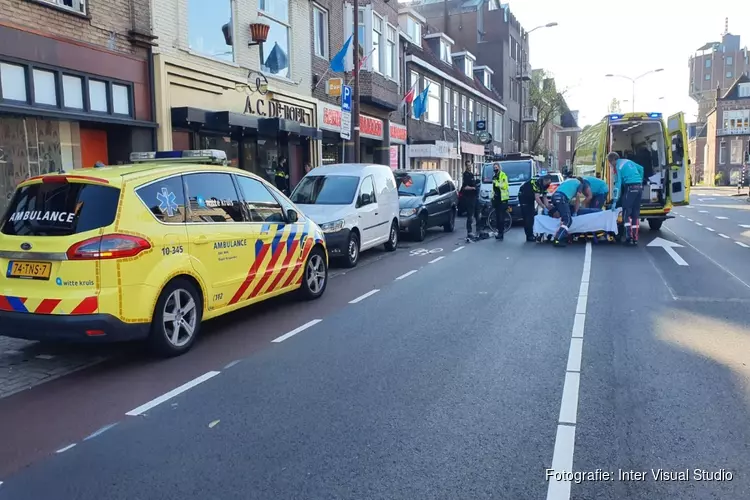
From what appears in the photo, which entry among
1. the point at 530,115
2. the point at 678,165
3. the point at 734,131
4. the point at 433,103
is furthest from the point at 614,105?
the point at 678,165

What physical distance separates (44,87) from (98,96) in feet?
4.21

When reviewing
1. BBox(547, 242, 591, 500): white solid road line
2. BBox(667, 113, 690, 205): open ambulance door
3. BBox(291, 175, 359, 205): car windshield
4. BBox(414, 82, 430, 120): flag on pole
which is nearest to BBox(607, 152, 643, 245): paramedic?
BBox(667, 113, 690, 205): open ambulance door

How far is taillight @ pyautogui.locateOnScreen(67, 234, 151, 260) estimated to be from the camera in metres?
5.19

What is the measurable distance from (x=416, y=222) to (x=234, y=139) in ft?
17.5

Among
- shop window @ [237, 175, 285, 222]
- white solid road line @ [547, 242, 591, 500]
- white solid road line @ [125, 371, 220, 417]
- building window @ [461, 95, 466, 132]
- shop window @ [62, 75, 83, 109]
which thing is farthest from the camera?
building window @ [461, 95, 466, 132]

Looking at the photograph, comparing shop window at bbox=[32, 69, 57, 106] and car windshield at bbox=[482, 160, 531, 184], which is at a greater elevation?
shop window at bbox=[32, 69, 57, 106]

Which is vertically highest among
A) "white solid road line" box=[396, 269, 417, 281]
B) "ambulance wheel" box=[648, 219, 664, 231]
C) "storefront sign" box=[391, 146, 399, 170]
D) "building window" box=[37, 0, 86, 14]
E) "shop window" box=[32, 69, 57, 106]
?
"building window" box=[37, 0, 86, 14]

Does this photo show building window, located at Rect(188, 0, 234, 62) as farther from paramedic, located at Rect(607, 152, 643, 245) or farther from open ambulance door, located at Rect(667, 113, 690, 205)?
open ambulance door, located at Rect(667, 113, 690, 205)

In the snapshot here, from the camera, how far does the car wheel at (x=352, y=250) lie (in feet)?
37.1

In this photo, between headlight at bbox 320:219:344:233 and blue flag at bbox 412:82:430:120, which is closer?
headlight at bbox 320:219:344:233

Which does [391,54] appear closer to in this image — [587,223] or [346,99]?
[346,99]

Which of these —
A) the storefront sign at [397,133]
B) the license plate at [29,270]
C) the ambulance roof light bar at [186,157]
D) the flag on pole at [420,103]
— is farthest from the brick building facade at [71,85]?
the flag on pole at [420,103]

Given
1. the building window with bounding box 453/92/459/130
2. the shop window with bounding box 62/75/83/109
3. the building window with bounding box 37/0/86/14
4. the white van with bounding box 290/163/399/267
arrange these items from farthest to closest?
the building window with bounding box 453/92/459/130 → the white van with bounding box 290/163/399/267 → the shop window with bounding box 62/75/83/109 → the building window with bounding box 37/0/86/14

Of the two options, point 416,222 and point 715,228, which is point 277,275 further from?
point 715,228
